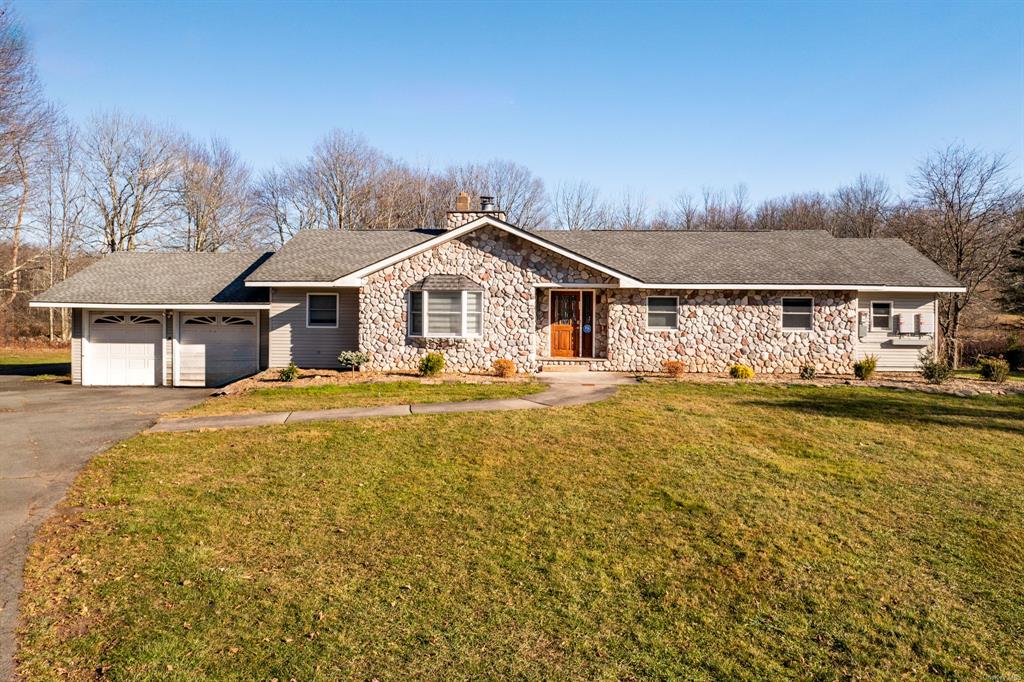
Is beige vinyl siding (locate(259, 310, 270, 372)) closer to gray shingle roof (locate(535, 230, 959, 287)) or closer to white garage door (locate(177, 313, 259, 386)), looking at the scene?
white garage door (locate(177, 313, 259, 386))

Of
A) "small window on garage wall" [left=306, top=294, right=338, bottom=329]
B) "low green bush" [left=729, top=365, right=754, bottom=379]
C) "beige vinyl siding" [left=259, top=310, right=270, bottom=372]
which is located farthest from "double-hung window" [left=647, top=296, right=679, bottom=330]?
"beige vinyl siding" [left=259, top=310, right=270, bottom=372]

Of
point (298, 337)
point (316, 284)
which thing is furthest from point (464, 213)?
point (298, 337)

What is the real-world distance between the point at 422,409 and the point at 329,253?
10497mm

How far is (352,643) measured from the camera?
387 cm

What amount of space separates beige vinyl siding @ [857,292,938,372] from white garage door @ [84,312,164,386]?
2326cm

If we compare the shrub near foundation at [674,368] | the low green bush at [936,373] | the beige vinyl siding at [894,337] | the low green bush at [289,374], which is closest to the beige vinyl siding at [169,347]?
the low green bush at [289,374]

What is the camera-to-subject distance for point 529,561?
17.1ft

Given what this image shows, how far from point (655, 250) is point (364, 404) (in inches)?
499

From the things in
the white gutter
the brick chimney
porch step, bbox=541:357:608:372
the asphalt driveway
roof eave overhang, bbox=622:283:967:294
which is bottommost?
the asphalt driveway

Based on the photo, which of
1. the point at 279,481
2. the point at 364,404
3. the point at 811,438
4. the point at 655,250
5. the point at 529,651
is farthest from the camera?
the point at 655,250

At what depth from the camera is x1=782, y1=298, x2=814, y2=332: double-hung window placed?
18203 millimetres

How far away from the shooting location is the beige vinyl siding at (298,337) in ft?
59.8

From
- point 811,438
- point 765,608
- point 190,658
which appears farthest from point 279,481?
point 811,438

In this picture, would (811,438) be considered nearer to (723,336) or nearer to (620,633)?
(620,633)
